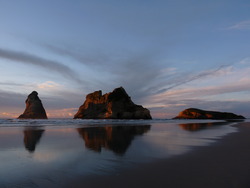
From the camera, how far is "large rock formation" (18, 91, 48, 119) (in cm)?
13175

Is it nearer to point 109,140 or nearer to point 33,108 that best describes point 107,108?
point 33,108

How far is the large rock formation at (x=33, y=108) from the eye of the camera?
131750 mm

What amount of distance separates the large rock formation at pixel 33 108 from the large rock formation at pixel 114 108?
37.9 meters

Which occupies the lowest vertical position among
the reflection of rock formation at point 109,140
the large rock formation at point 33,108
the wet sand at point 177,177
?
the wet sand at point 177,177

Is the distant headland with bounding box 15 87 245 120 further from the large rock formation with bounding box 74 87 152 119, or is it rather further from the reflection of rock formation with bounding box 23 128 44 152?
the reflection of rock formation with bounding box 23 128 44 152

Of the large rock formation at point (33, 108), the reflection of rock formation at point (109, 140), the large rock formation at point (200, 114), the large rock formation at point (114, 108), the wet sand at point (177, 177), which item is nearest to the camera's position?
the wet sand at point (177, 177)

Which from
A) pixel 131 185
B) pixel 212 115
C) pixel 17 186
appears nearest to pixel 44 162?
pixel 17 186

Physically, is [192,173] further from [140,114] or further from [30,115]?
[30,115]

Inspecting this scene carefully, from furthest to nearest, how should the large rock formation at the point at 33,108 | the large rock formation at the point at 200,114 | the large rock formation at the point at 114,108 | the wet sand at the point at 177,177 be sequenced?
the large rock formation at the point at 200,114
the large rock formation at the point at 33,108
the large rock formation at the point at 114,108
the wet sand at the point at 177,177

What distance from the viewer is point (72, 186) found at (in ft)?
11.6

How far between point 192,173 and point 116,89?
99.8 meters

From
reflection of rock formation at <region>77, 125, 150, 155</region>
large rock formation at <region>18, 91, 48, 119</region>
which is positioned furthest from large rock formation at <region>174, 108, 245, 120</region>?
reflection of rock formation at <region>77, 125, 150, 155</region>

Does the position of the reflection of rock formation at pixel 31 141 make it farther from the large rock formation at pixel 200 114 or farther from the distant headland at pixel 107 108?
the large rock formation at pixel 200 114

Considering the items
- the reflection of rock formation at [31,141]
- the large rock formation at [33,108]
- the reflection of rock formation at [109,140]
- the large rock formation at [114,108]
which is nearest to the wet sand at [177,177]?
the reflection of rock formation at [109,140]
